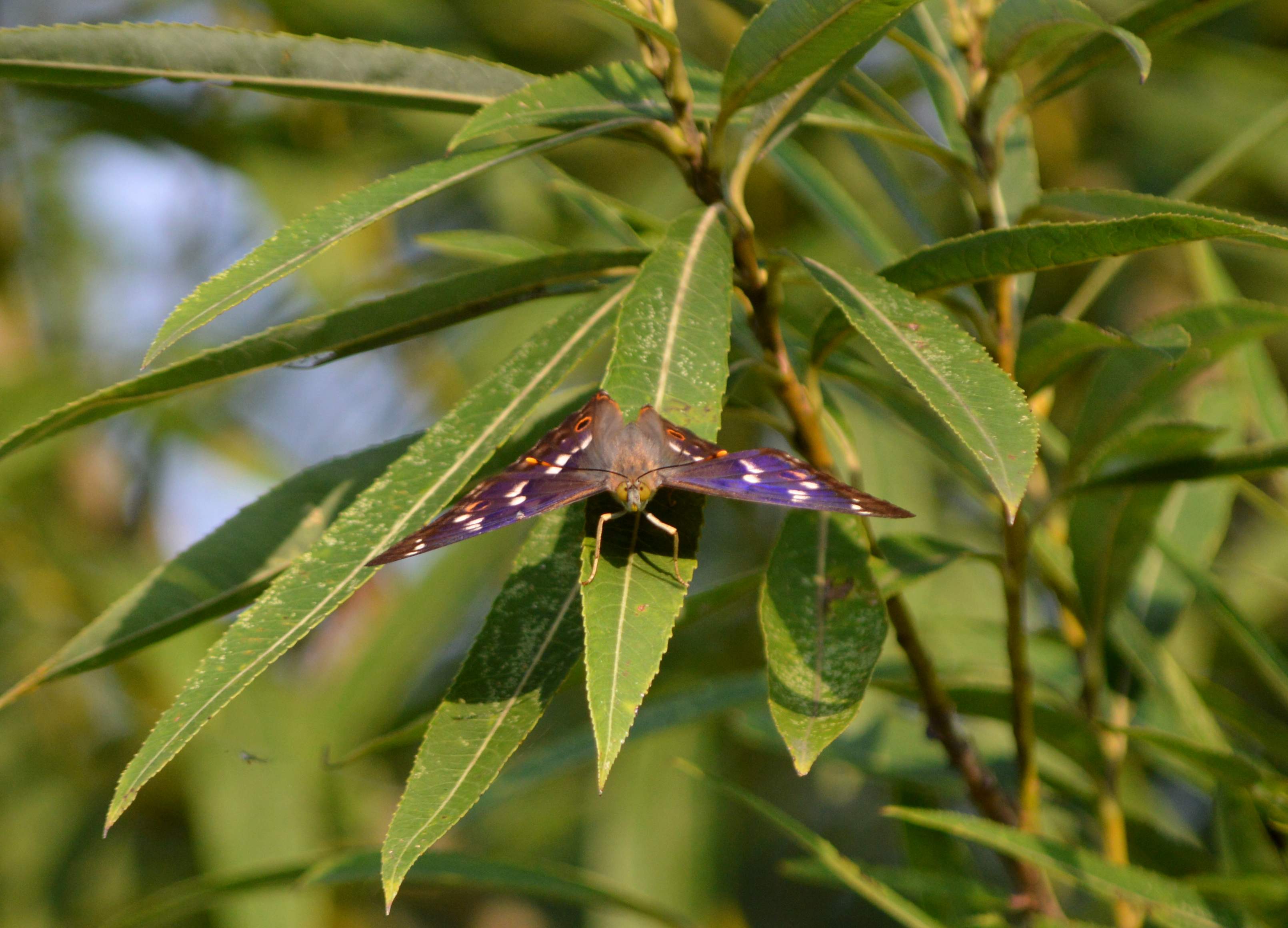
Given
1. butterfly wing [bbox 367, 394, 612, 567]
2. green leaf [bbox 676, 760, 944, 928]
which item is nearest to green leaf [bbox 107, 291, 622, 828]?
butterfly wing [bbox 367, 394, 612, 567]

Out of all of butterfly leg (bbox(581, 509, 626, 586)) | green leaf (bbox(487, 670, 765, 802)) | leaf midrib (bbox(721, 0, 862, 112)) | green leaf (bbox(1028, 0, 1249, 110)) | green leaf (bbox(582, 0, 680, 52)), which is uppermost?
green leaf (bbox(1028, 0, 1249, 110))

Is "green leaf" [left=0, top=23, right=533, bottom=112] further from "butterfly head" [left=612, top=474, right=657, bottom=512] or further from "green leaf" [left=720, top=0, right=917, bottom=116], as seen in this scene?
"butterfly head" [left=612, top=474, right=657, bottom=512]

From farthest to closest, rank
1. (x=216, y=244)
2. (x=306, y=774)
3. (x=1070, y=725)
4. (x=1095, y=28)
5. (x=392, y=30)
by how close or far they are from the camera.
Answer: (x=216, y=244), (x=392, y=30), (x=306, y=774), (x=1070, y=725), (x=1095, y=28)

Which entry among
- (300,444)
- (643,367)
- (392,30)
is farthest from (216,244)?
(643,367)

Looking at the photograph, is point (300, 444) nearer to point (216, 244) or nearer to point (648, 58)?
point (216, 244)

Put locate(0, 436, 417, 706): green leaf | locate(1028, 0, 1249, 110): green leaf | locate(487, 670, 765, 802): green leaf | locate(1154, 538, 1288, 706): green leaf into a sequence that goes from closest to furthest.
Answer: locate(0, 436, 417, 706): green leaf
locate(1028, 0, 1249, 110): green leaf
locate(1154, 538, 1288, 706): green leaf
locate(487, 670, 765, 802): green leaf

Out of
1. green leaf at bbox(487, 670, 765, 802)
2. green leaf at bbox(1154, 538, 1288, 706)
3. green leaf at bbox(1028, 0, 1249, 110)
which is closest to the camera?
green leaf at bbox(1028, 0, 1249, 110)

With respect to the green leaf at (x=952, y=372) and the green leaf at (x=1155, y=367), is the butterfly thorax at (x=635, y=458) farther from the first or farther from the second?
the green leaf at (x=1155, y=367)
